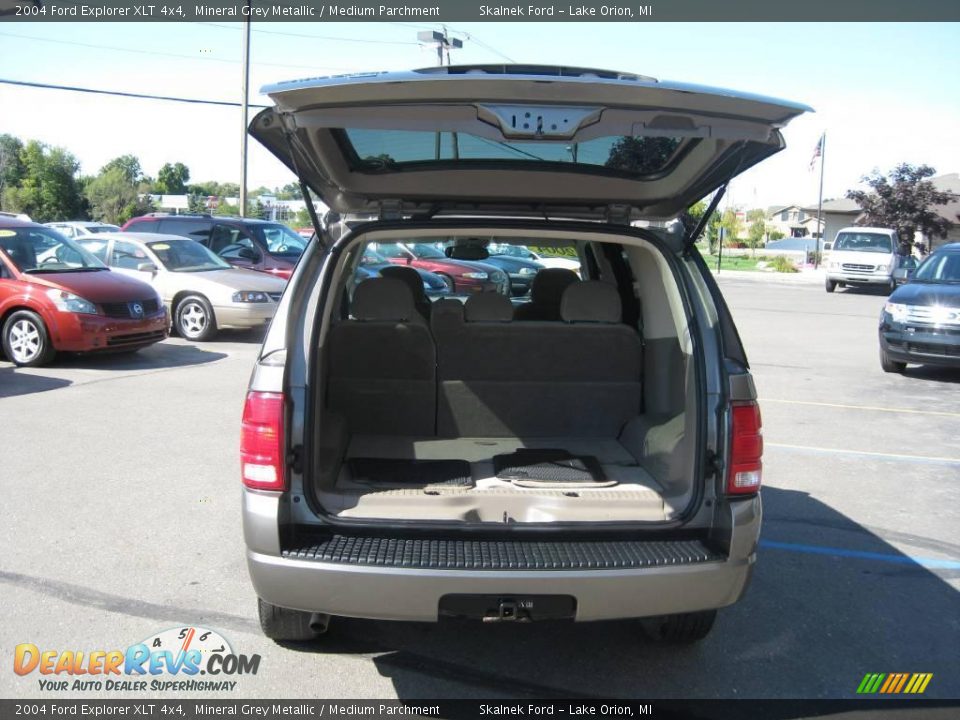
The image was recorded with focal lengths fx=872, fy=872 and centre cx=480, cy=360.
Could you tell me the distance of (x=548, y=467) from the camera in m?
4.22

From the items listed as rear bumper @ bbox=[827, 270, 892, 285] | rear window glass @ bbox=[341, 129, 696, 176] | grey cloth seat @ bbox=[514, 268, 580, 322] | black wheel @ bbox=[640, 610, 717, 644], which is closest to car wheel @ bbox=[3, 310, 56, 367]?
grey cloth seat @ bbox=[514, 268, 580, 322]

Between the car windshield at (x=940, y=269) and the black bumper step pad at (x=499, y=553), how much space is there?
9.86m

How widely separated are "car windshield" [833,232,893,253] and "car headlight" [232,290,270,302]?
22.3m

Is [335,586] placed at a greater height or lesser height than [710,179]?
lesser

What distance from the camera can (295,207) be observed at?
221 ft

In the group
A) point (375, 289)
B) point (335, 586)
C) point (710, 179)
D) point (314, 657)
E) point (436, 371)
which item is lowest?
point (314, 657)

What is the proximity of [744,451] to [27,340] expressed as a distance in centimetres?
935

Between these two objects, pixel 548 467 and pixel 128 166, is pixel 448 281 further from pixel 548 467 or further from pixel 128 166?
pixel 128 166

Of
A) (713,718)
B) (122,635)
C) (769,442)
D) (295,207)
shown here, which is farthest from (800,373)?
(295,207)

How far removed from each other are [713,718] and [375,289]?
2.65m

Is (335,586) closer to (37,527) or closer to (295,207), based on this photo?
(37,527)

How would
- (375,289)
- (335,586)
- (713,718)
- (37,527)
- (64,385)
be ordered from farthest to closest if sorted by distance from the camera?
1. (64,385)
2. (37,527)
3. (375,289)
4. (713,718)
5. (335,586)

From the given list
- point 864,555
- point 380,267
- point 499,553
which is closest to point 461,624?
point 499,553

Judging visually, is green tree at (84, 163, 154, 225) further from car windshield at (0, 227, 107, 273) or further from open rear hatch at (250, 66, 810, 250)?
open rear hatch at (250, 66, 810, 250)
